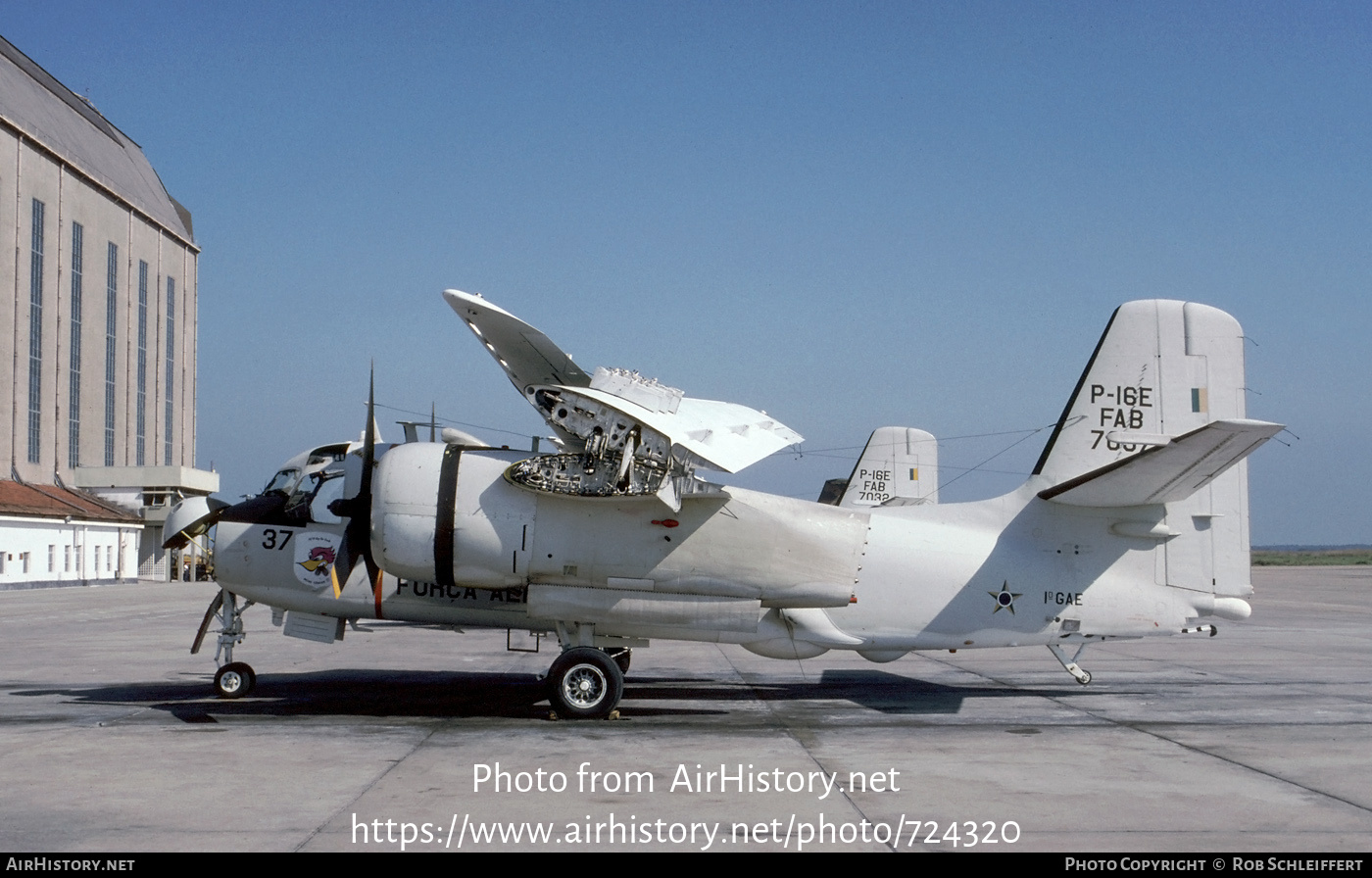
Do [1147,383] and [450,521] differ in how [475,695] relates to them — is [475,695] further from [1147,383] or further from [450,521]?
[1147,383]

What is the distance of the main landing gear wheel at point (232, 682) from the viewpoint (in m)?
14.5

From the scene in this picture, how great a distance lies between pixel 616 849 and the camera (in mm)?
7371

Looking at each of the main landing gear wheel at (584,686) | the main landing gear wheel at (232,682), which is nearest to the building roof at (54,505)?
the main landing gear wheel at (232,682)

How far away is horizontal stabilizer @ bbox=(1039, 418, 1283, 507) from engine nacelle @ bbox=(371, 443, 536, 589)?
265 inches

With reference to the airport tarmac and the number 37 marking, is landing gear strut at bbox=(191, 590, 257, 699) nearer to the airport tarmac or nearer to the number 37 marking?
the airport tarmac

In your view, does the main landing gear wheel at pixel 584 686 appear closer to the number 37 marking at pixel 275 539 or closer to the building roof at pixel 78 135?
the number 37 marking at pixel 275 539

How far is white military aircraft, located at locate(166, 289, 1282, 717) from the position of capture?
41.7ft

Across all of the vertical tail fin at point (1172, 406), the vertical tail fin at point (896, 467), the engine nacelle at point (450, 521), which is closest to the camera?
the engine nacelle at point (450, 521)

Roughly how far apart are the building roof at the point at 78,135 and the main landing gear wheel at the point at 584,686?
6634 centimetres

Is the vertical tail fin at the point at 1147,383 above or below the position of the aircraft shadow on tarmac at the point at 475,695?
above

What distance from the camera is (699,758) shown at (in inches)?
417

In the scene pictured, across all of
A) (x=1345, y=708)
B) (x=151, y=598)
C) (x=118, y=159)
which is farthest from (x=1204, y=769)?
(x=118, y=159)

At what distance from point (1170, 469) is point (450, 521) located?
829 centimetres

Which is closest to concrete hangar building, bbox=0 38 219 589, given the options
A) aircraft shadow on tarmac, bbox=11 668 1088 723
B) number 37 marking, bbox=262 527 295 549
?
aircraft shadow on tarmac, bbox=11 668 1088 723
